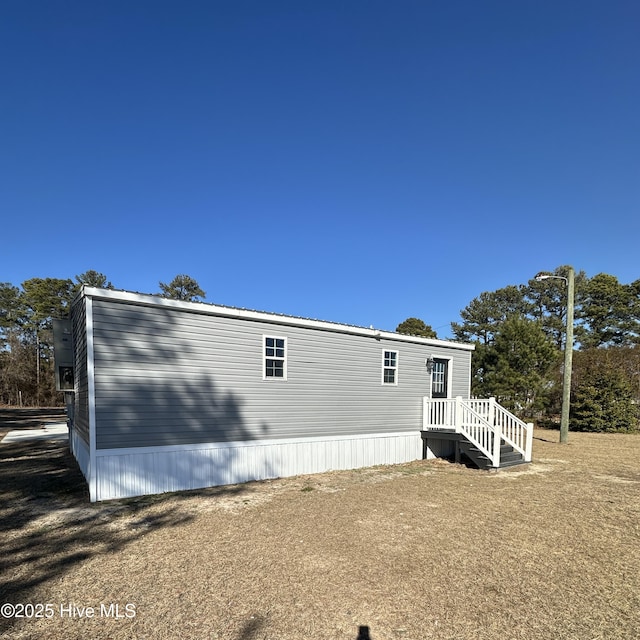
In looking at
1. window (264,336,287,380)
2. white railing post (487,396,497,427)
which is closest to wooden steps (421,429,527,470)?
white railing post (487,396,497,427)

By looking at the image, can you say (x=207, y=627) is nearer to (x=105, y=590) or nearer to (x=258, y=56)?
(x=105, y=590)

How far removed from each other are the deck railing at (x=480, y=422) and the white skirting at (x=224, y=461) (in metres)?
1.45

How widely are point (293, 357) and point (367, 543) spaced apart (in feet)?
15.0

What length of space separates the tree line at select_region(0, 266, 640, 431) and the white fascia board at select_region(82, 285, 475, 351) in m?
Result: 8.85

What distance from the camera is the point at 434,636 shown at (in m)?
2.88

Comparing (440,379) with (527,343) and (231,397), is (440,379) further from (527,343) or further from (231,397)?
(527,343)

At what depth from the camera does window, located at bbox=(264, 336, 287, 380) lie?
8391mm

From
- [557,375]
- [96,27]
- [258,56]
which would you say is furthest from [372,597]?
[557,375]

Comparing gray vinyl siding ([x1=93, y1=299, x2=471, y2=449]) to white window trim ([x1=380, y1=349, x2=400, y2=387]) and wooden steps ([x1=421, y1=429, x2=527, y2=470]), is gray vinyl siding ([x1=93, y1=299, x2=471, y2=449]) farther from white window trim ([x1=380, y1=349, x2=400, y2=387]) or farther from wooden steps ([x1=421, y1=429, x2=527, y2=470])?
wooden steps ([x1=421, y1=429, x2=527, y2=470])

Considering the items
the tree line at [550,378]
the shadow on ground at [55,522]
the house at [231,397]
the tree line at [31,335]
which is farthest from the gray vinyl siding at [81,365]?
the tree line at [31,335]

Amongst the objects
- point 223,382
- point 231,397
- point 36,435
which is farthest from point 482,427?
point 36,435

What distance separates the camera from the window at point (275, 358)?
8391 millimetres

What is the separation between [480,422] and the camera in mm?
9695

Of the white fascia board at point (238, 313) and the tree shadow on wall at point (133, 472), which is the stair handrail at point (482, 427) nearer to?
the white fascia board at point (238, 313)
